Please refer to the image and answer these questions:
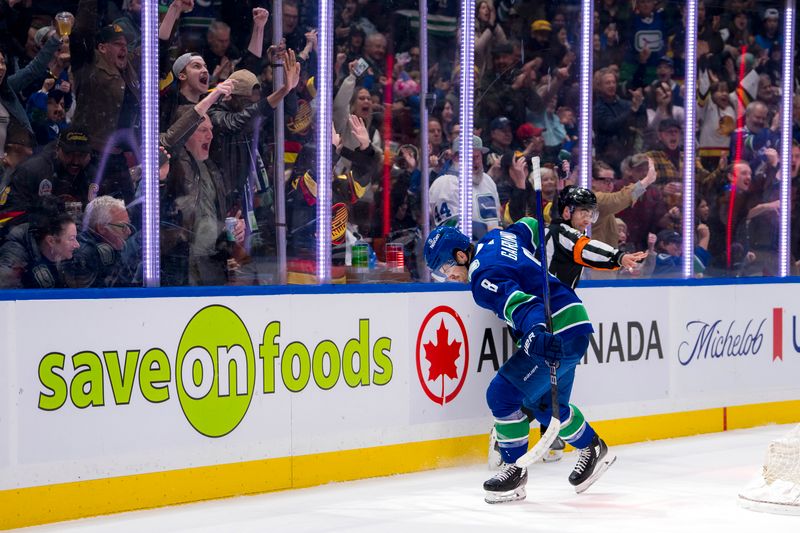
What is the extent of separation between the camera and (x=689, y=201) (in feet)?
26.1

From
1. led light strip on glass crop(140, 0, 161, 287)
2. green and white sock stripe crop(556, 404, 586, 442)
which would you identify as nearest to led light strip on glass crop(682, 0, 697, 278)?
green and white sock stripe crop(556, 404, 586, 442)

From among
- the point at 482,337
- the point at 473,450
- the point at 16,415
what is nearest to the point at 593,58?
the point at 482,337

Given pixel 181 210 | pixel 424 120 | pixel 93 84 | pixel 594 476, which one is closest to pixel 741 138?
pixel 424 120

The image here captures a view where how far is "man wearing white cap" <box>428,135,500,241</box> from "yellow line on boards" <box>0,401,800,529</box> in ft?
3.63

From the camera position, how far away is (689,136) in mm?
7957

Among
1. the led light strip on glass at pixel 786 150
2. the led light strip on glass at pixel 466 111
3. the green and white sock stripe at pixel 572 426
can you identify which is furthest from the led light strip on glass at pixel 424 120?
the led light strip on glass at pixel 786 150

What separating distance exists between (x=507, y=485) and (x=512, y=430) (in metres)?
0.28

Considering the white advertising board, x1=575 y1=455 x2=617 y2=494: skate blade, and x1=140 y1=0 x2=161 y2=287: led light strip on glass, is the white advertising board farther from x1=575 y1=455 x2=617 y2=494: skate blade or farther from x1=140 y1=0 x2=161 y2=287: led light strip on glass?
x1=575 y1=455 x2=617 y2=494: skate blade

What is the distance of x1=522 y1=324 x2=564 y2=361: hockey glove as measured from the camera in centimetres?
522

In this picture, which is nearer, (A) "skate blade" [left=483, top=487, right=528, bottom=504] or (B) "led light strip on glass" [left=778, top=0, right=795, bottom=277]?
(A) "skate blade" [left=483, top=487, right=528, bottom=504]

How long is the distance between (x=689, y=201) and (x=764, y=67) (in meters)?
1.18

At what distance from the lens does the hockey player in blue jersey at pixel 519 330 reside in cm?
543

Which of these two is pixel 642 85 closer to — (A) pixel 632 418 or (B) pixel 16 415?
(A) pixel 632 418

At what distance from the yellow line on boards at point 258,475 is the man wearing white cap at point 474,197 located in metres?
1.11
